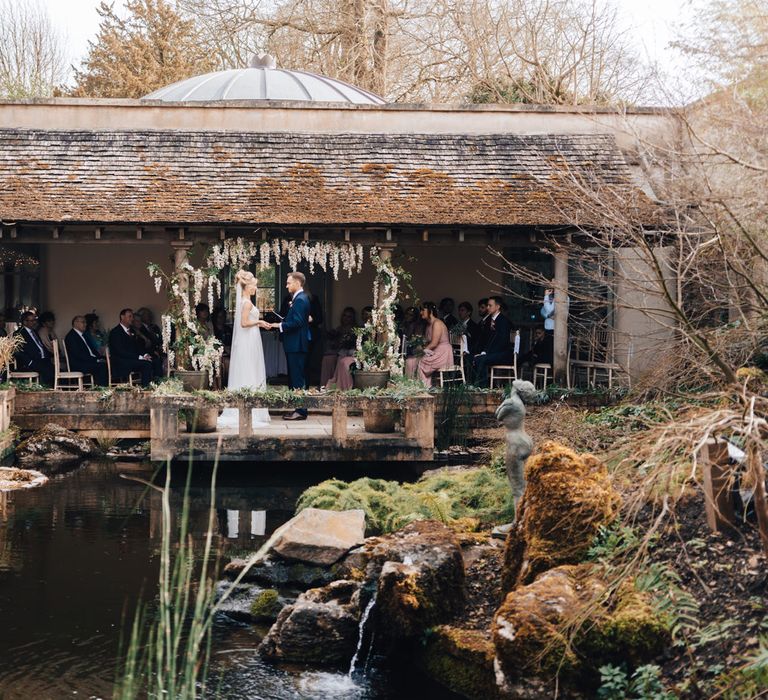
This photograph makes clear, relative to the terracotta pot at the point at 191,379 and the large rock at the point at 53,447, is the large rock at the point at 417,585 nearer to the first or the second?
the terracotta pot at the point at 191,379

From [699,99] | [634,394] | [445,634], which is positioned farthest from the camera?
[634,394]

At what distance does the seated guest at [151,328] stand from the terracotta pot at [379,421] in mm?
4960

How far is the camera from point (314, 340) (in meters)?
19.0

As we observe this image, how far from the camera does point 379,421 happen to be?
47.3 ft

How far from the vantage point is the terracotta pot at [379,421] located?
47.2 ft

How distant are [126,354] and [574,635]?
11806mm

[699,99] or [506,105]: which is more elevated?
→ [506,105]

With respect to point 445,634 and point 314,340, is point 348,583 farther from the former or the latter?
point 314,340

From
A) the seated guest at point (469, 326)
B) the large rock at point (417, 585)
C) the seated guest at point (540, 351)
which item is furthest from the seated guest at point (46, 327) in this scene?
the large rock at point (417, 585)

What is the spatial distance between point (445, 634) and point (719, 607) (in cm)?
185

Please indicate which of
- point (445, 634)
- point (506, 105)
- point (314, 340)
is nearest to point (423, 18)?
point (506, 105)

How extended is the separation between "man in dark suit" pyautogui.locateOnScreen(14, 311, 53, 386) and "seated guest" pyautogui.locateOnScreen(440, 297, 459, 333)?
6358 mm

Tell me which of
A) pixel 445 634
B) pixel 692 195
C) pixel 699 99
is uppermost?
pixel 699 99

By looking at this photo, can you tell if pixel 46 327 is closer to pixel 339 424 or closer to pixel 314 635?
pixel 339 424
